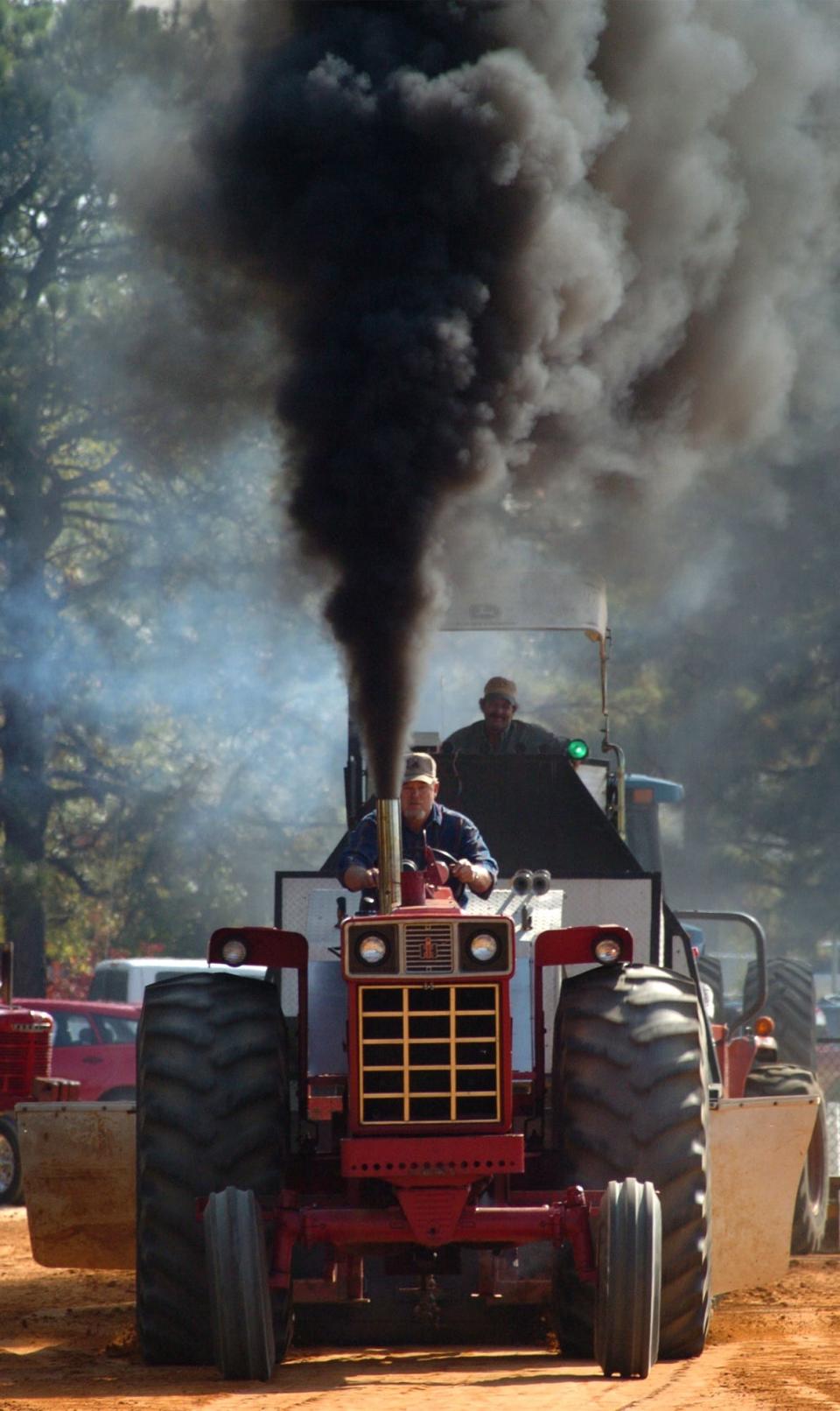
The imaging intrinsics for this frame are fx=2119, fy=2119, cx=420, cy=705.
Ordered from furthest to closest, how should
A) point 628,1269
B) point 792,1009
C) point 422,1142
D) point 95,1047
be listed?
point 95,1047
point 792,1009
point 422,1142
point 628,1269

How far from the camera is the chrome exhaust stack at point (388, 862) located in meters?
6.87

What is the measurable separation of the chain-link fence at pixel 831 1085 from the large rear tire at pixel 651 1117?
679 cm

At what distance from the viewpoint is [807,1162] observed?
39.4 ft

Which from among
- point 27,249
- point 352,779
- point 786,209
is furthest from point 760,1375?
point 27,249

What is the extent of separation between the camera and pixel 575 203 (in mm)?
10523

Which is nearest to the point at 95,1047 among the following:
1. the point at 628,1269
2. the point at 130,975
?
the point at 130,975

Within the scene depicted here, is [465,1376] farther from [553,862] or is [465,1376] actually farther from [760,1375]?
[553,862]

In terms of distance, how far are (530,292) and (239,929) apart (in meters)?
3.98

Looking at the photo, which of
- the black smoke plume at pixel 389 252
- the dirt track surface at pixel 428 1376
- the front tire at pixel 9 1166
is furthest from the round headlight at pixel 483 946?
the front tire at pixel 9 1166

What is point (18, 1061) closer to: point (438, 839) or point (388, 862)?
point (438, 839)

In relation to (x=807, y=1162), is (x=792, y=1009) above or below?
above

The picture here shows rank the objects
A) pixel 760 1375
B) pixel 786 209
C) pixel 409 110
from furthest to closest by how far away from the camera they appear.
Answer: pixel 786 209 → pixel 409 110 → pixel 760 1375

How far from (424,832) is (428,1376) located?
81.6 inches

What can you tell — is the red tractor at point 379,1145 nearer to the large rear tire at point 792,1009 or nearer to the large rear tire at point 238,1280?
the large rear tire at point 238,1280
